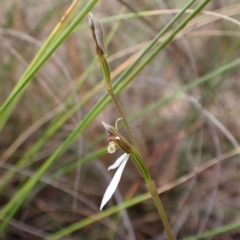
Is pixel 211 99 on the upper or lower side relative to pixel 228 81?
lower

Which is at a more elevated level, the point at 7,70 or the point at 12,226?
the point at 7,70

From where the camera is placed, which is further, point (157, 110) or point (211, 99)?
point (157, 110)

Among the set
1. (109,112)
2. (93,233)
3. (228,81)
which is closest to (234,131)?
(228,81)

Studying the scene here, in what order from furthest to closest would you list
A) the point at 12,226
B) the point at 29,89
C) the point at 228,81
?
1. the point at 228,81
2. the point at 29,89
3. the point at 12,226

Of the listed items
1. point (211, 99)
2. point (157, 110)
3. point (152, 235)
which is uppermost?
point (157, 110)

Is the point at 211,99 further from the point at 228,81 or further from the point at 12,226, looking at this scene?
the point at 12,226

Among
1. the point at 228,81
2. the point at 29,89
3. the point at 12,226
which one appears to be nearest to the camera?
the point at 12,226

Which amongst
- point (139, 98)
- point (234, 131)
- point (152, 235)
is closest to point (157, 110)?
point (139, 98)

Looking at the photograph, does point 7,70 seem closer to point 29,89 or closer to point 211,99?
point 29,89

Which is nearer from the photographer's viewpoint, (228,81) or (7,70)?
(7,70)
